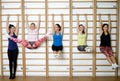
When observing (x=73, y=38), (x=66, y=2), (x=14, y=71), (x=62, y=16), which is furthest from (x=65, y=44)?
(x=14, y=71)

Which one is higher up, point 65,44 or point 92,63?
point 65,44

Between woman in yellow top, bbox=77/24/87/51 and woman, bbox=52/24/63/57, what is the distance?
1.88 ft

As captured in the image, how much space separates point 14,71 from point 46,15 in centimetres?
206

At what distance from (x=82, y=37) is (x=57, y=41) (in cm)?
80

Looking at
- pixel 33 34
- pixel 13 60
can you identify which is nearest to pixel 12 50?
pixel 13 60

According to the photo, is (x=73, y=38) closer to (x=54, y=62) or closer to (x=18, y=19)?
(x=54, y=62)

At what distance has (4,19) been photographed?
691cm

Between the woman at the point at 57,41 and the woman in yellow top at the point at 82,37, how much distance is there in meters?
0.57

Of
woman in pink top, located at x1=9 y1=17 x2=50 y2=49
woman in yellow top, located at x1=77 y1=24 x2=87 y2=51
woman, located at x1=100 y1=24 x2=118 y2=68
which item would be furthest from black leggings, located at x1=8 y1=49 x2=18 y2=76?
woman, located at x1=100 y1=24 x2=118 y2=68

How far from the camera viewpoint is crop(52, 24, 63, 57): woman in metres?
6.77

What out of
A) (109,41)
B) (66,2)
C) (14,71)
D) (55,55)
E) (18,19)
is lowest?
(14,71)

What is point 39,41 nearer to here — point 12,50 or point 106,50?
point 12,50

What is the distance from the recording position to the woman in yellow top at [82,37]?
6766 mm

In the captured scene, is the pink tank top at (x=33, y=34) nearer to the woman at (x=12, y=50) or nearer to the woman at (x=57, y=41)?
the woman at (x=12, y=50)
